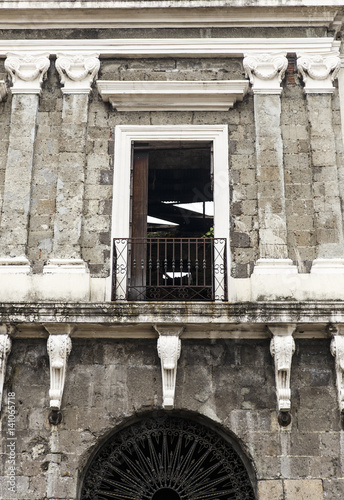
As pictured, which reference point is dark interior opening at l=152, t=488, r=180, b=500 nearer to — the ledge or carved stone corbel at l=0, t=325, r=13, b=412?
the ledge

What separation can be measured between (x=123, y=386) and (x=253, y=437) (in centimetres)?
147

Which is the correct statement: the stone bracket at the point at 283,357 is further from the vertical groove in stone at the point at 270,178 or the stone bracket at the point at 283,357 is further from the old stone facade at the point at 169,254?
the vertical groove in stone at the point at 270,178

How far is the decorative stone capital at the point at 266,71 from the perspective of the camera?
9031 millimetres

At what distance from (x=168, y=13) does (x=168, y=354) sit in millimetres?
4467

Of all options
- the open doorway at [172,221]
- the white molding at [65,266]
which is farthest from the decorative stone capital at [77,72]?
the white molding at [65,266]

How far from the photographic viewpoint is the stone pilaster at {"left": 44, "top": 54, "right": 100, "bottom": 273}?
831 cm

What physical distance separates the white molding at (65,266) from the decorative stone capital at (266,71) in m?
3.10

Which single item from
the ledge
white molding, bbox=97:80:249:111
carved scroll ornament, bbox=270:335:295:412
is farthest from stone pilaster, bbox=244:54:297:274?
carved scroll ornament, bbox=270:335:295:412

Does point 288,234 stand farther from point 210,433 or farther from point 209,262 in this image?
point 210,433

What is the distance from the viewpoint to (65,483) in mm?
7344

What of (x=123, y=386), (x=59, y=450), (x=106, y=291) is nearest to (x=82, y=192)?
(x=106, y=291)

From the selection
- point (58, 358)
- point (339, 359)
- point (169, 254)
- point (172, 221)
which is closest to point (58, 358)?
→ point (58, 358)

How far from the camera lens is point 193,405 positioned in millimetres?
7656

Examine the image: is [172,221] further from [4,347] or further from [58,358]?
[4,347]
